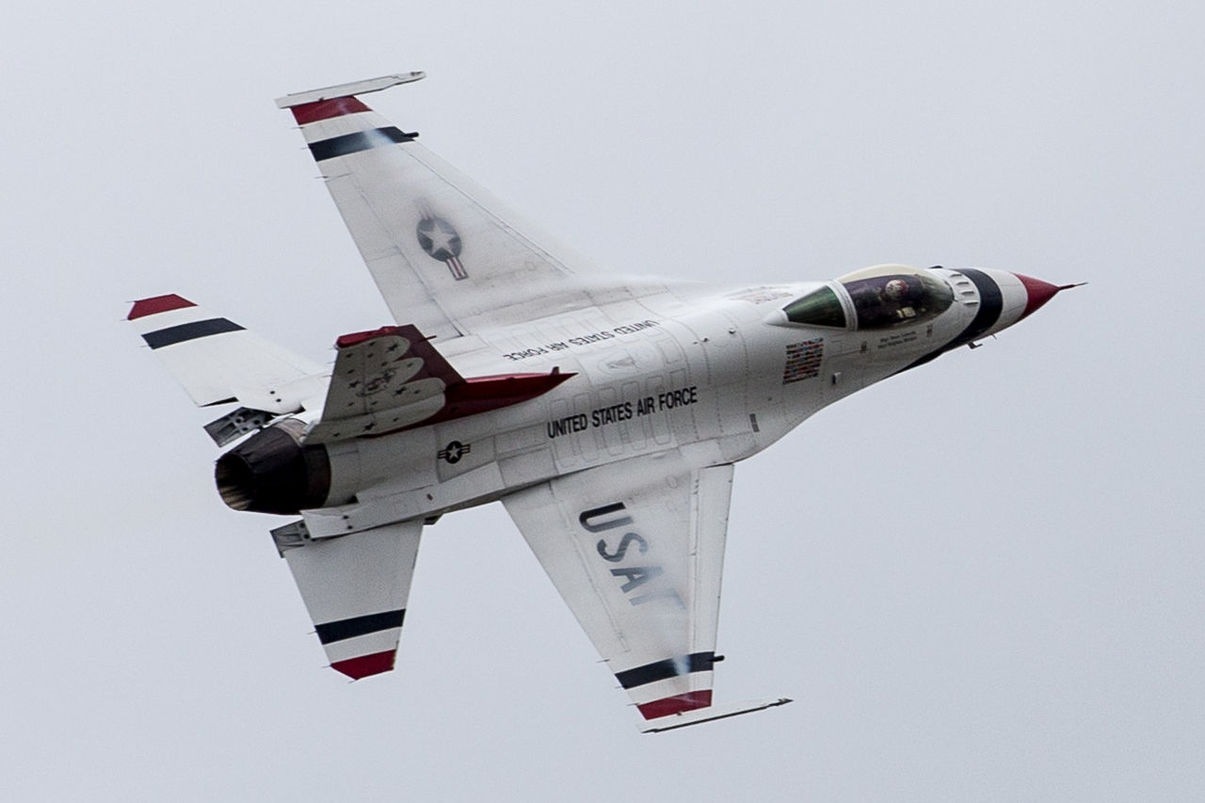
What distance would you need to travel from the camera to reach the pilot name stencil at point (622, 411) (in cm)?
3119

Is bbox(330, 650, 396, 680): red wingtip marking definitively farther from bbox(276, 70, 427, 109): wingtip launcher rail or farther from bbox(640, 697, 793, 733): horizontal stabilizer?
bbox(276, 70, 427, 109): wingtip launcher rail

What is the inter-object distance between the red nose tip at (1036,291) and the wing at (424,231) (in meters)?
6.05

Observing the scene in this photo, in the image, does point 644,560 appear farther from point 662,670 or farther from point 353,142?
point 353,142

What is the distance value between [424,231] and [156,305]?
141 inches

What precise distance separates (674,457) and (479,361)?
266 centimetres

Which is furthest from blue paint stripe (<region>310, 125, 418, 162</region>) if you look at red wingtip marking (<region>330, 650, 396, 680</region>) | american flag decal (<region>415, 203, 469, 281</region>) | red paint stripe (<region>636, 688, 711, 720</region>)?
red paint stripe (<region>636, 688, 711, 720</region>)

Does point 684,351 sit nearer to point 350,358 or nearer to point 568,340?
point 568,340

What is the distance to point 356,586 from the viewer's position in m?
30.1

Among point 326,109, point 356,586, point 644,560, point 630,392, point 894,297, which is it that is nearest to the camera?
point 356,586

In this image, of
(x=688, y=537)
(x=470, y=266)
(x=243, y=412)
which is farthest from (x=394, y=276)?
(x=688, y=537)

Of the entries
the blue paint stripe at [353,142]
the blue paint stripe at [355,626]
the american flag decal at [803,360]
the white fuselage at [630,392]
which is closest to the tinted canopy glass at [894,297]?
the white fuselage at [630,392]

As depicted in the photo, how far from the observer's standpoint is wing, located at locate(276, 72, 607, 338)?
3297 centimetres

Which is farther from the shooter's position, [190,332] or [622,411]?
[190,332]

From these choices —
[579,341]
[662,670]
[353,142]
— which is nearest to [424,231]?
[353,142]
